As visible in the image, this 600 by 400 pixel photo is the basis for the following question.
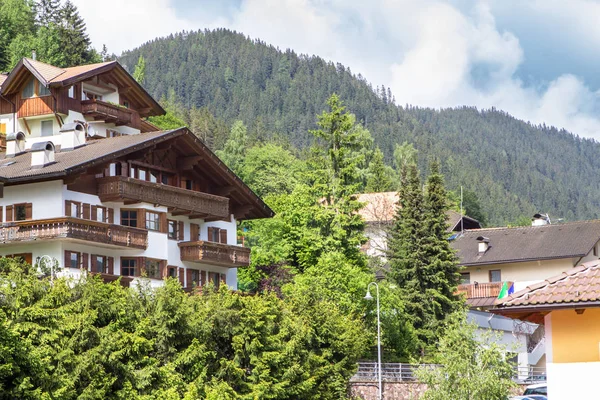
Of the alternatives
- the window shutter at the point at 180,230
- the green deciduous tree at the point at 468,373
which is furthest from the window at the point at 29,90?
the green deciduous tree at the point at 468,373

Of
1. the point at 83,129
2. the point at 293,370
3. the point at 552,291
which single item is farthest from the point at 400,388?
the point at 552,291

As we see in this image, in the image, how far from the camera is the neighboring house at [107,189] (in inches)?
1889

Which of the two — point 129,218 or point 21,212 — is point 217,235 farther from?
point 21,212

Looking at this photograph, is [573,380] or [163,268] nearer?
[573,380]

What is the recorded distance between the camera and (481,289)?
3019 inches

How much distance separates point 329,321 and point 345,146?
1929 cm

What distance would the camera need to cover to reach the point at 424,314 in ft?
202

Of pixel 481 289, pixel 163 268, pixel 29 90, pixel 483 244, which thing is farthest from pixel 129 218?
pixel 483 244

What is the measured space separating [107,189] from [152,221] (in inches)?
140

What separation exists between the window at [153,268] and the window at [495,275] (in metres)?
32.7

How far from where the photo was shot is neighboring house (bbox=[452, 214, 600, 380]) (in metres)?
75.1

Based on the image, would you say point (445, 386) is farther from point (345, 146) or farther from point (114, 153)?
point (345, 146)

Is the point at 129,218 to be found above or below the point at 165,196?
below

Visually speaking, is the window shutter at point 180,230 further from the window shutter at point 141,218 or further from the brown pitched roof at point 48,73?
the brown pitched roof at point 48,73
